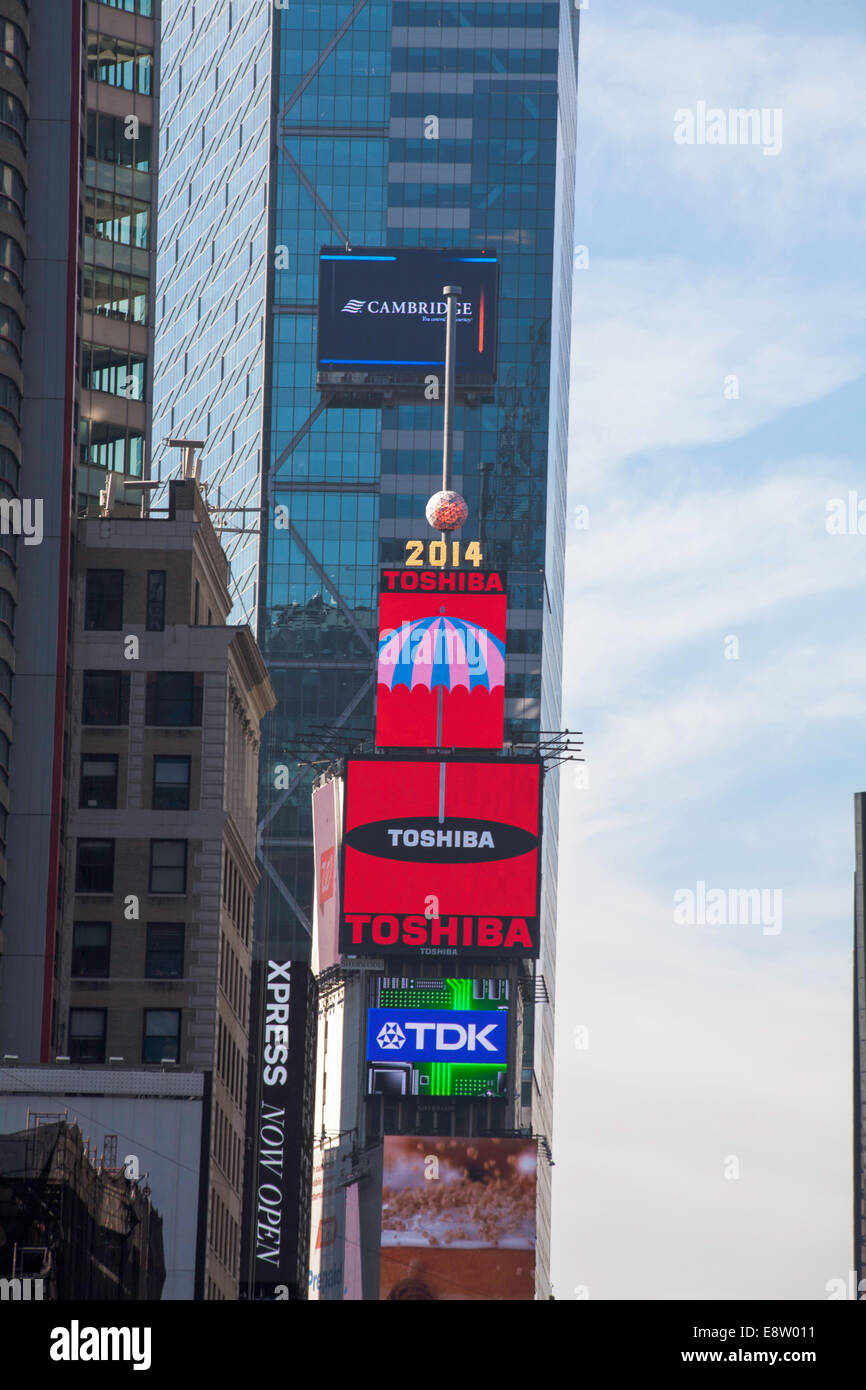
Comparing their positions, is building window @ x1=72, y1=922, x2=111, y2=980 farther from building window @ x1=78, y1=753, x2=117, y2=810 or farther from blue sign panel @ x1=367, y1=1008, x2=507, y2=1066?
blue sign panel @ x1=367, y1=1008, x2=507, y2=1066

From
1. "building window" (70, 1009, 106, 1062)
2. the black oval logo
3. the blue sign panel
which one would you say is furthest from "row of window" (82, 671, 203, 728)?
the blue sign panel

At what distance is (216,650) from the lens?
351ft

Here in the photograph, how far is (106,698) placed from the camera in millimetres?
106062

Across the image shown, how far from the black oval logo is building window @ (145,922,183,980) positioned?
36.3 m

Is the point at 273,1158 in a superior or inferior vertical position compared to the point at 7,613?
inferior

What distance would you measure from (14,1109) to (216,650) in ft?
85.0

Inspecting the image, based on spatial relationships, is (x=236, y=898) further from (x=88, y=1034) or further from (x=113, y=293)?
(x=113, y=293)

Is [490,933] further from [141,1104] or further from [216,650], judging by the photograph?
[141,1104]

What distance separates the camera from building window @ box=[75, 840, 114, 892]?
102 meters

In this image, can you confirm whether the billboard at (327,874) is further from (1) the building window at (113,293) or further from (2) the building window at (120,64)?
Result: (2) the building window at (120,64)

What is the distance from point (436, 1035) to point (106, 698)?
4580 cm

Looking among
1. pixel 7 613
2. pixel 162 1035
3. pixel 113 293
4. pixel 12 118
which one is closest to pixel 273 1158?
pixel 162 1035

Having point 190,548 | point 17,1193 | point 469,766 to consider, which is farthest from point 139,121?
point 17,1193
